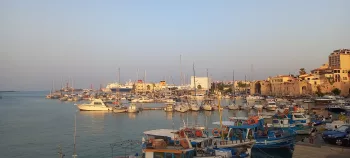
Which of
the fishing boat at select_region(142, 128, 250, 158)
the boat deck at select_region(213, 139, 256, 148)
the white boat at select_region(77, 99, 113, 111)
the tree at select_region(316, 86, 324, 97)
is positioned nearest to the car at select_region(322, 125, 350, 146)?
the boat deck at select_region(213, 139, 256, 148)

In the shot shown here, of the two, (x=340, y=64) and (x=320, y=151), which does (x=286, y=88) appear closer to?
(x=340, y=64)

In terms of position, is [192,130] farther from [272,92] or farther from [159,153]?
[272,92]

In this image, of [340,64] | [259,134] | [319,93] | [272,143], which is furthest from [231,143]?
[340,64]

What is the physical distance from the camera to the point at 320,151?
14.1m

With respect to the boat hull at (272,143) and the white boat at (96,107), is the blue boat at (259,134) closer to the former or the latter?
the boat hull at (272,143)

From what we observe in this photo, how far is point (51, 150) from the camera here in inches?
810

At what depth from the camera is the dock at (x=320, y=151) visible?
43.7 ft

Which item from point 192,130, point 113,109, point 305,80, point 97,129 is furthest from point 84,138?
point 305,80

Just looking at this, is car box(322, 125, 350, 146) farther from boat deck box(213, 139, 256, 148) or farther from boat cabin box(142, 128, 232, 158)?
boat cabin box(142, 128, 232, 158)

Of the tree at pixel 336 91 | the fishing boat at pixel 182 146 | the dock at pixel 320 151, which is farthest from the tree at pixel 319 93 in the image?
the fishing boat at pixel 182 146

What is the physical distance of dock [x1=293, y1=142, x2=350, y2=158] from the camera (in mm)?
13316

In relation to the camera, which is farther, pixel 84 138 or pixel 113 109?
pixel 113 109

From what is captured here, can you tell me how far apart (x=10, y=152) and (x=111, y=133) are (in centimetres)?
864

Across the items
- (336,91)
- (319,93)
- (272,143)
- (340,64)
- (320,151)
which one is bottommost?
(272,143)
